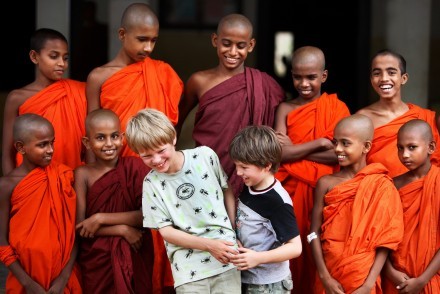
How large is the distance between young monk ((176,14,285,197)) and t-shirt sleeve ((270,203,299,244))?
1088 mm

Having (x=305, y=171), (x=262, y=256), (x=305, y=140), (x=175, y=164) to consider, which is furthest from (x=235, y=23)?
(x=262, y=256)

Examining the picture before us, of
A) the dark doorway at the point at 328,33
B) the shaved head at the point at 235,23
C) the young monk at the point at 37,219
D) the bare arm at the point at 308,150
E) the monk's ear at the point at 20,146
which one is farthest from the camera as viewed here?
the dark doorway at the point at 328,33

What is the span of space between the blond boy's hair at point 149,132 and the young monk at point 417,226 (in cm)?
152

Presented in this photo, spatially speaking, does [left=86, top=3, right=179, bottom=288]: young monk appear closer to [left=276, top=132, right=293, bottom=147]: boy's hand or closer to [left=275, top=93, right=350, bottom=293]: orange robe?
[left=276, top=132, right=293, bottom=147]: boy's hand

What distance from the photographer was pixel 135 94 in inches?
221

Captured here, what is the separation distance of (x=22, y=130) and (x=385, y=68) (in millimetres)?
2311

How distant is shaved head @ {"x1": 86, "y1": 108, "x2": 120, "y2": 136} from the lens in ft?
17.3

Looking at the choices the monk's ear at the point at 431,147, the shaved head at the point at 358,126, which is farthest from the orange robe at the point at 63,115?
the monk's ear at the point at 431,147

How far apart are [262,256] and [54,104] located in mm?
2042

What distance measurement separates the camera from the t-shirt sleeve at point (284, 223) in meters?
4.44

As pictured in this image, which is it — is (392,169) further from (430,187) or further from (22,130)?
(22,130)

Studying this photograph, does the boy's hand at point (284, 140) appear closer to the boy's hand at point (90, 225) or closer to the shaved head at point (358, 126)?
the shaved head at point (358, 126)

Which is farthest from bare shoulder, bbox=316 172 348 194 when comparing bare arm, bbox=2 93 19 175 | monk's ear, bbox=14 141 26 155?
bare arm, bbox=2 93 19 175

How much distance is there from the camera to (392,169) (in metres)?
5.55
